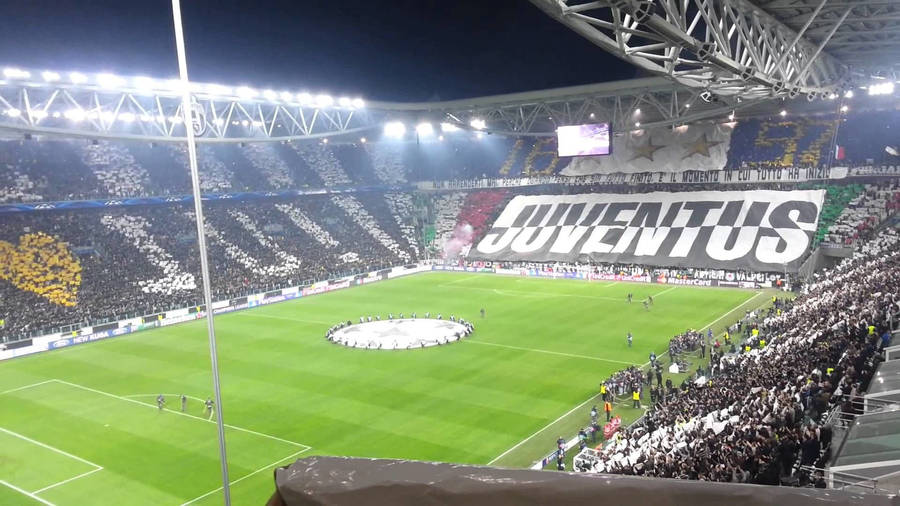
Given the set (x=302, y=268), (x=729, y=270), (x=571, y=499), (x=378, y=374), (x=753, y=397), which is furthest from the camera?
(x=302, y=268)

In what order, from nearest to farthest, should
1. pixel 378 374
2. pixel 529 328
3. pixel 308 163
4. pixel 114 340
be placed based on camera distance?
pixel 378 374
pixel 529 328
pixel 114 340
pixel 308 163

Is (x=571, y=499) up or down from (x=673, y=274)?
up

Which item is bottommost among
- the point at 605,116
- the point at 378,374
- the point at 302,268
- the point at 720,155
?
the point at 378,374

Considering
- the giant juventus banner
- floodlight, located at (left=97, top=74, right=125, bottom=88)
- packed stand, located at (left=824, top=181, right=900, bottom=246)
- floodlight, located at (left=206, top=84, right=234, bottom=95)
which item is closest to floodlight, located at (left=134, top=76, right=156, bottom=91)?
floodlight, located at (left=97, top=74, right=125, bottom=88)

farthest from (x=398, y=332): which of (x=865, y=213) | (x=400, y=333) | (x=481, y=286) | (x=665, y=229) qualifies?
(x=865, y=213)

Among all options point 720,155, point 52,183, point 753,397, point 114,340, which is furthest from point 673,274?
point 52,183

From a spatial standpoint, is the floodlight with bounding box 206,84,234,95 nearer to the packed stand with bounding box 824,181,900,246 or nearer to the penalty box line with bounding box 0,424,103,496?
the penalty box line with bounding box 0,424,103,496

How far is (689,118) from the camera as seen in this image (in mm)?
54156

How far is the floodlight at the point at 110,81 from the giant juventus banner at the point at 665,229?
121 ft

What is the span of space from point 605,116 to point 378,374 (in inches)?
1799

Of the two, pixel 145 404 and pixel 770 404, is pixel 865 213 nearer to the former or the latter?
pixel 770 404

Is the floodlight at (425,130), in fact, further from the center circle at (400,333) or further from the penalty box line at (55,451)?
the penalty box line at (55,451)

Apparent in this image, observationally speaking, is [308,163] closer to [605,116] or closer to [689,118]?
[605,116]

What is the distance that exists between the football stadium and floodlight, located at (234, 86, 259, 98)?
17 cm
